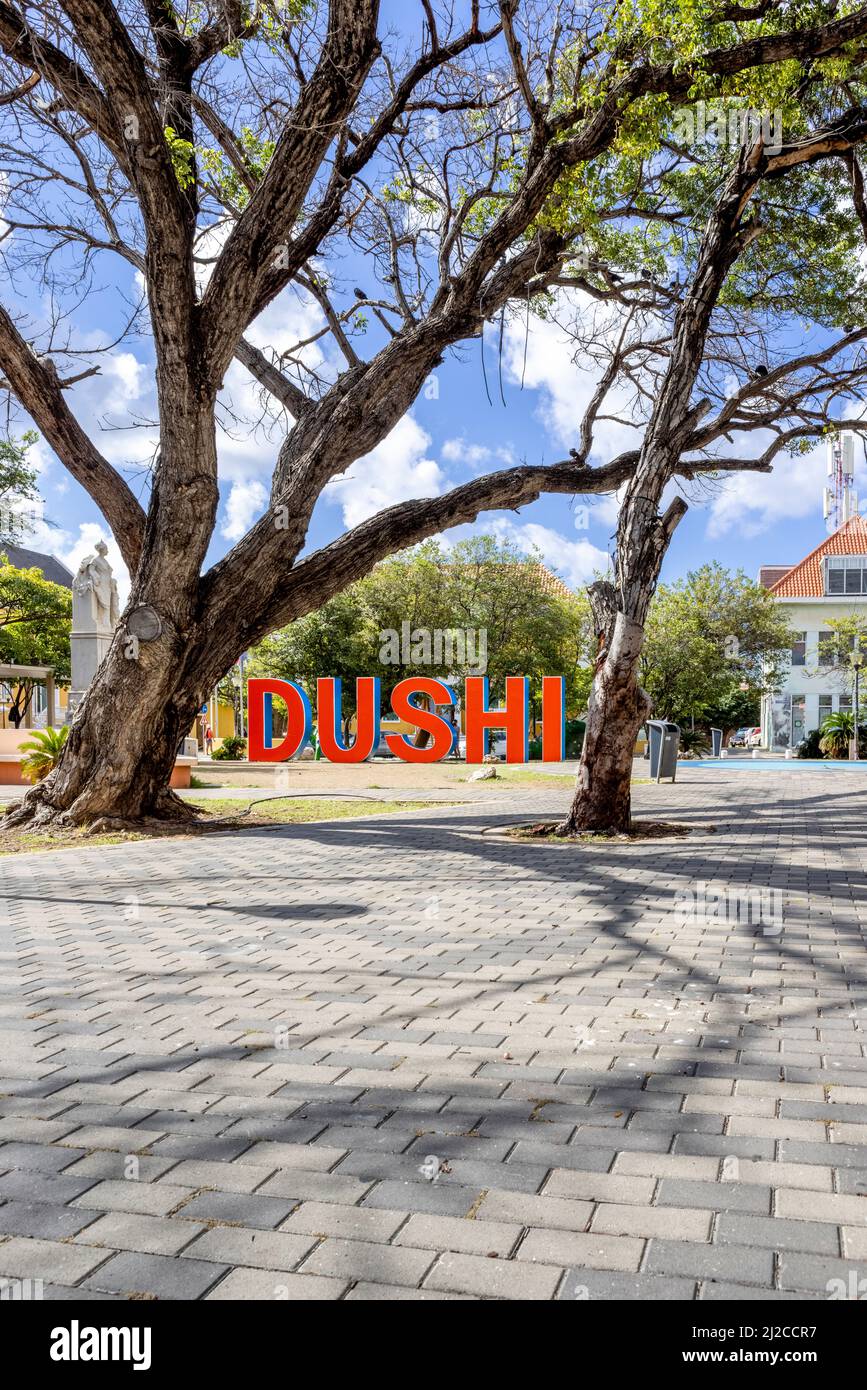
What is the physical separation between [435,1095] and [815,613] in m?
52.3

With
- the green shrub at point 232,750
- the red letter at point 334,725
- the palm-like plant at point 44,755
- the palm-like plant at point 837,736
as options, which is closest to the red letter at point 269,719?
the red letter at point 334,725

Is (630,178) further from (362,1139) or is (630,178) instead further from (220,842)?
(362,1139)

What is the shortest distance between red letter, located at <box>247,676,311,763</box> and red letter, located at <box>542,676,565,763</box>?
17.8 ft

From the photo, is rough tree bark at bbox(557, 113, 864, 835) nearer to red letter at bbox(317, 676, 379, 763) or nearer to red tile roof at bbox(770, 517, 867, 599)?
red letter at bbox(317, 676, 379, 763)

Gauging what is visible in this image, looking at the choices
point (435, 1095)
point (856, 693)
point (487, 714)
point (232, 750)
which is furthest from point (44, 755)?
point (856, 693)

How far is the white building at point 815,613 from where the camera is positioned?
5084 cm

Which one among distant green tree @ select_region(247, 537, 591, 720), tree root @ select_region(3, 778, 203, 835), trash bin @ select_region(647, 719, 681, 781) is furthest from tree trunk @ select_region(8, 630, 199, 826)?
distant green tree @ select_region(247, 537, 591, 720)

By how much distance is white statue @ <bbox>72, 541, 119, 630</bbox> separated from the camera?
17969mm

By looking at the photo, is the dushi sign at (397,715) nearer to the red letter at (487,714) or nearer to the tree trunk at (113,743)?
the red letter at (487,714)

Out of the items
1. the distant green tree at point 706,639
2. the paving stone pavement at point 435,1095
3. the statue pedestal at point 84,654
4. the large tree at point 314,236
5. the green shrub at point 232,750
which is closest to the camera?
the paving stone pavement at point 435,1095

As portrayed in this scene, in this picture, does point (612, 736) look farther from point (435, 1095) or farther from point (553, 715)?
point (553, 715)

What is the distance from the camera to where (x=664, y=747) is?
71.4 ft

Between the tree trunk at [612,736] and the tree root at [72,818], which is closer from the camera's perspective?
the tree trunk at [612,736]
